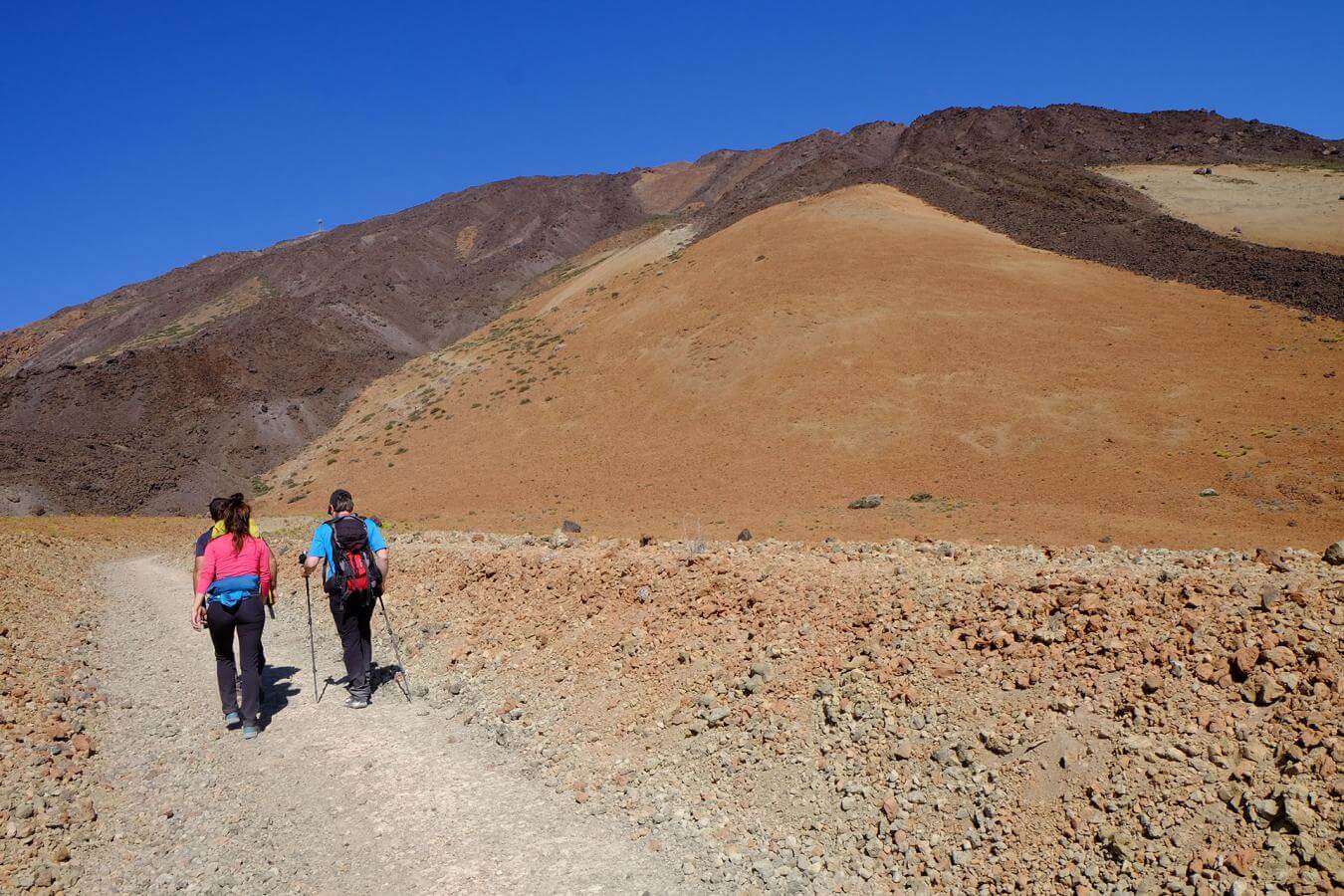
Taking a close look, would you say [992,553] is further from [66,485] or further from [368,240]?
[368,240]

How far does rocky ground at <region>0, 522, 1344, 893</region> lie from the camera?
409 cm

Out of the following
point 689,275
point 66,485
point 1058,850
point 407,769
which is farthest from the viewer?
point 689,275

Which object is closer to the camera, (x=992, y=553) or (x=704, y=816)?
(x=704, y=816)

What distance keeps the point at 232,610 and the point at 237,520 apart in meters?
0.76

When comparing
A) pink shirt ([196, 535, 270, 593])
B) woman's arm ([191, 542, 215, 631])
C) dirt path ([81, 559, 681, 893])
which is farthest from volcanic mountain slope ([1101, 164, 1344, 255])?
woman's arm ([191, 542, 215, 631])

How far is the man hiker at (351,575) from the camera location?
6.98 meters

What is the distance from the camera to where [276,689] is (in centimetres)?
783

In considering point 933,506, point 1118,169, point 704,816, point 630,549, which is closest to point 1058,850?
point 704,816

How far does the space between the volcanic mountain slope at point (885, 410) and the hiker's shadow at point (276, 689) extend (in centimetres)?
977

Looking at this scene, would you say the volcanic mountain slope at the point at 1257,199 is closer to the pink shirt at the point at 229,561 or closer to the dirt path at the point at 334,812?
the dirt path at the point at 334,812

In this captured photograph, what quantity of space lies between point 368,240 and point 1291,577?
314 ft


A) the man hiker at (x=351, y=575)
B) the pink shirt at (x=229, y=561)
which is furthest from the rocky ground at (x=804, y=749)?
the pink shirt at (x=229, y=561)

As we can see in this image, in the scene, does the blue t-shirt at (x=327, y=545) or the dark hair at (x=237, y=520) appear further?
the blue t-shirt at (x=327, y=545)

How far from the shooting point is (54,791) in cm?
537
